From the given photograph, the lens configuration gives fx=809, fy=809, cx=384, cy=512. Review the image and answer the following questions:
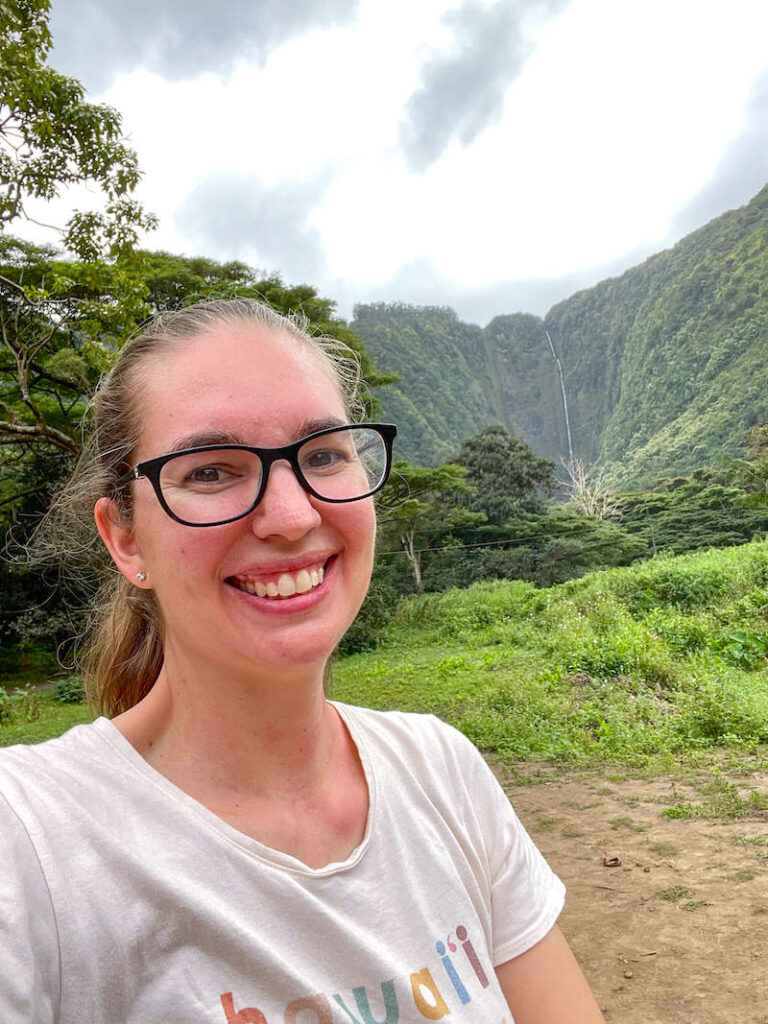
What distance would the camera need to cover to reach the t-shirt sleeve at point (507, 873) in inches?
28.2

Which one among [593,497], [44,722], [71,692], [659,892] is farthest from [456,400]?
[659,892]

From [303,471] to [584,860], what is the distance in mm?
3178

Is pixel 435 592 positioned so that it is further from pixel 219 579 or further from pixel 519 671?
pixel 219 579

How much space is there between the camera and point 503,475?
10.9 meters

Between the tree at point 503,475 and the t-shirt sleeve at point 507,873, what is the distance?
31.8 ft

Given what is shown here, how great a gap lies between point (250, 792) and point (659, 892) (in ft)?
9.39

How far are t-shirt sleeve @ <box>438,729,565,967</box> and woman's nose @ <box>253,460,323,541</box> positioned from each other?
268 millimetres

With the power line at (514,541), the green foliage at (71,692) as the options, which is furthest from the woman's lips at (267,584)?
the power line at (514,541)

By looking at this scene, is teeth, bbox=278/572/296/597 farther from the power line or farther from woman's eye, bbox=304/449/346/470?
the power line

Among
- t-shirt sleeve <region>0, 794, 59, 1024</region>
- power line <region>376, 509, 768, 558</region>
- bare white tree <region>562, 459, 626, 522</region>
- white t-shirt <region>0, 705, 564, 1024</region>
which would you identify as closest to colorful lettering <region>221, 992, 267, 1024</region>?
white t-shirt <region>0, 705, 564, 1024</region>

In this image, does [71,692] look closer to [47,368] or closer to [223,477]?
[47,368]

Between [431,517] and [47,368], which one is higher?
[47,368]

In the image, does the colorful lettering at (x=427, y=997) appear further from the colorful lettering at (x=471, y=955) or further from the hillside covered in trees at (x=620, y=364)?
the hillside covered in trees at (x=620, y=364)

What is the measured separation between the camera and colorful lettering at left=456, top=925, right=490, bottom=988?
65 centimetres
